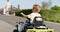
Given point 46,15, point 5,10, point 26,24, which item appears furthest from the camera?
point 5,10

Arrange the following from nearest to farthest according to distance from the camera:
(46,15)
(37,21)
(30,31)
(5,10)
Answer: (30,31) < (37,21) < (46,15) < (5,10)

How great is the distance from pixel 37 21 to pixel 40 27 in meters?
0.28

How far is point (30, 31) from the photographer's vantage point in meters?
6.34

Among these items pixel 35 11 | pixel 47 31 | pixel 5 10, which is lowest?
pixel 5 10

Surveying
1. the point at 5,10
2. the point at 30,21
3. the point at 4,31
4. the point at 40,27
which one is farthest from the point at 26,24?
the point at 5,10

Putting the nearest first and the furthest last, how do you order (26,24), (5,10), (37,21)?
(37,21), (26,24), (5,10)

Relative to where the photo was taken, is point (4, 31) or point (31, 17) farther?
point (4, 31)

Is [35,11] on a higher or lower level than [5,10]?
higher

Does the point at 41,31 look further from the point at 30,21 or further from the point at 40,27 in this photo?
the point at 30,21

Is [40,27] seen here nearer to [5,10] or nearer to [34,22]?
[34,22]

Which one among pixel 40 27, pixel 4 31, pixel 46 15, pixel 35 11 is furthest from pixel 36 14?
pixel 46 15

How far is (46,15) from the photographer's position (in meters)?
34.6

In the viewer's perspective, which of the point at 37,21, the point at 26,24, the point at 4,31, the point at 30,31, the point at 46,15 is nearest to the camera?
the point at 30,31

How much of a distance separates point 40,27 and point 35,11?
0.80 m
